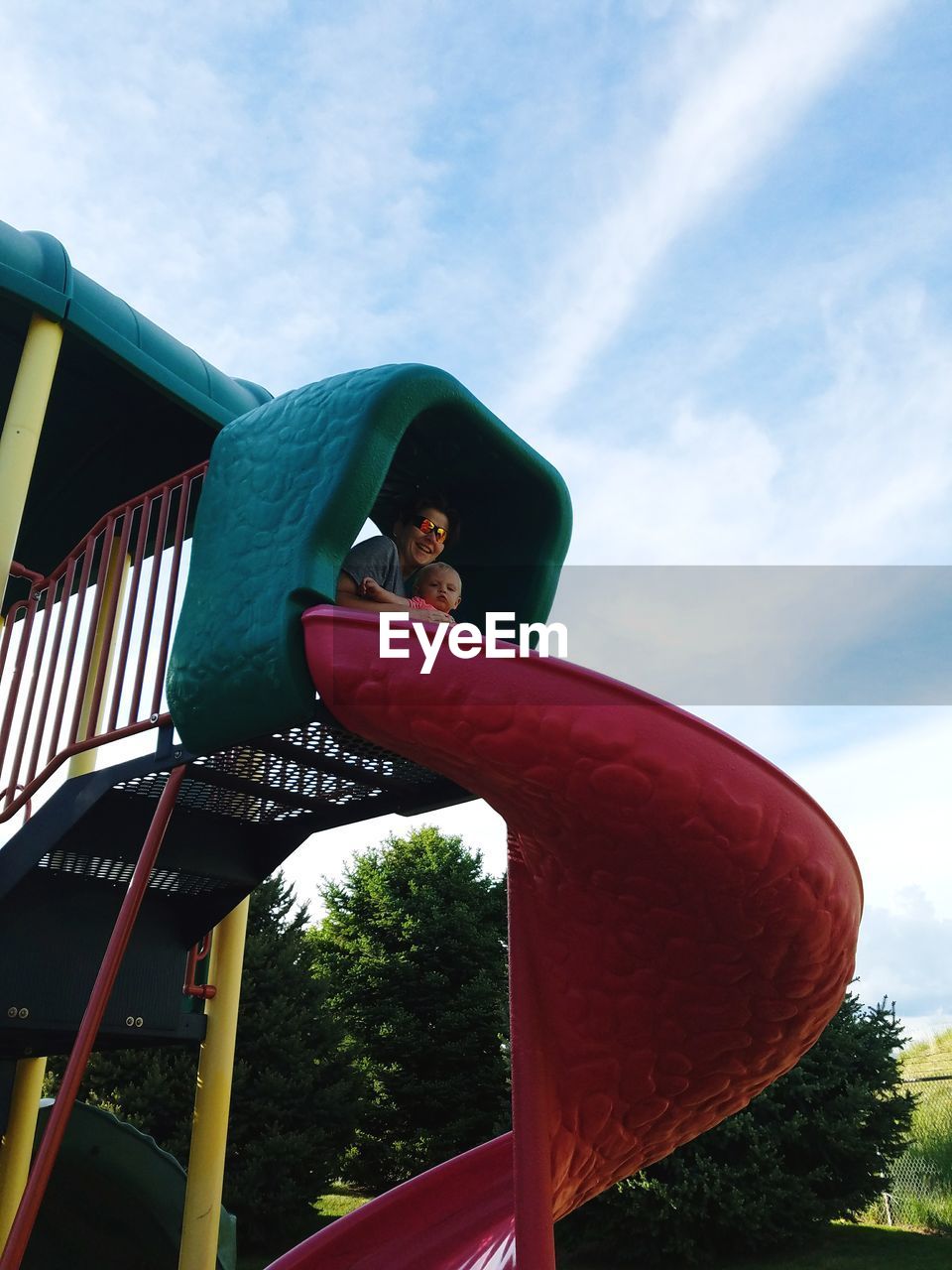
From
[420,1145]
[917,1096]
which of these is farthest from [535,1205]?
[420,1145]

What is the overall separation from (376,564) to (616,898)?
1370 millimetres

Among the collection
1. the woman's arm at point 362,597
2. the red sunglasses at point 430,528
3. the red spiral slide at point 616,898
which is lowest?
the red spiral slide at point 616,898

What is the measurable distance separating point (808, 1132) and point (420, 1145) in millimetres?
7048

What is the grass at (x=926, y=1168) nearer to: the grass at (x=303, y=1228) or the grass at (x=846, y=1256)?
the grass at (x=846, y=1256)

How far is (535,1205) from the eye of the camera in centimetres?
273

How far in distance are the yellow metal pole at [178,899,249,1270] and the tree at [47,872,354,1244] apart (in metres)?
9.30

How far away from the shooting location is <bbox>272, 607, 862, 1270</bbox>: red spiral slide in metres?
2.40

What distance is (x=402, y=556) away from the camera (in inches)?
154

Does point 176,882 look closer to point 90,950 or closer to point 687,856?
point 90,950

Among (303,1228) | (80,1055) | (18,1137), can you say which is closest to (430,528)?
(80,1055)

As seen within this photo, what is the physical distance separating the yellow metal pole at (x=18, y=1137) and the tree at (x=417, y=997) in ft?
32.8

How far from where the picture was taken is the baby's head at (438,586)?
377 cm

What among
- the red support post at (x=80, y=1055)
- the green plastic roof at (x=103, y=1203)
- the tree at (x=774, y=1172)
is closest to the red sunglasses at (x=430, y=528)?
the red support post at (x=80, y=1055)

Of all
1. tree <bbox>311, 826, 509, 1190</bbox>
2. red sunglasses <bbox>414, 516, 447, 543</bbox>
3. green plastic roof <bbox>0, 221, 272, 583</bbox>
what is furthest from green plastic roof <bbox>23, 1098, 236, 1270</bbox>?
tree <bbox>311, 826, 509, 1190</bbox>
